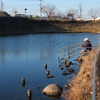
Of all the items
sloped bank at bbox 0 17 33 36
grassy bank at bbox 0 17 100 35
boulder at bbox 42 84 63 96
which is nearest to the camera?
boulder at bbox 42 84 63 96

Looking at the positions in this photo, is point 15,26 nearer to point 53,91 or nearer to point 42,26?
point 42,26

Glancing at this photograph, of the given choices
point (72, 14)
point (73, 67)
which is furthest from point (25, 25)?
point (73, 67)

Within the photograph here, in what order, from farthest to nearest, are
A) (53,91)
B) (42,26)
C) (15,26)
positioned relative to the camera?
(42,26)
(15,26)
(53,91)

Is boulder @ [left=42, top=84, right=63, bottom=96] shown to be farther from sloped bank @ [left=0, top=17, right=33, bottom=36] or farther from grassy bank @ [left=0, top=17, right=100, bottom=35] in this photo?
grassy bank @ [left=0, top=17, right=100, bottom=35]

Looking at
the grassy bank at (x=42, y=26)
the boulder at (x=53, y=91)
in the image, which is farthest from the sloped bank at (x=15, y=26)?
the boulder at (x=53, y=91)

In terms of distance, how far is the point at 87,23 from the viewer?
2468 inches

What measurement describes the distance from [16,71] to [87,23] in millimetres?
52089

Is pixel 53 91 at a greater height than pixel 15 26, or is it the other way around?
pixel 15 26

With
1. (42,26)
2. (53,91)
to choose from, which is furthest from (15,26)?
(53,91)

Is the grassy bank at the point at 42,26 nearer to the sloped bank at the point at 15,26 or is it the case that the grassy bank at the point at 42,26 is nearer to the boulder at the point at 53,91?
the sloped bank at the point at 15,26

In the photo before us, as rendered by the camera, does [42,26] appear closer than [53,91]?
No

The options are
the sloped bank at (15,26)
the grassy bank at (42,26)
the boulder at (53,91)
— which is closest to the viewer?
the boulder at (53,91)

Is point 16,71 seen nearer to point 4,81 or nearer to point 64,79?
point 4,81

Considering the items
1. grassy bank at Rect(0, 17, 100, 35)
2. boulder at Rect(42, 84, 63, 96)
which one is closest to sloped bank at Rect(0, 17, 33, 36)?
grassy bank at Rect(0, 17, 100, 35)
